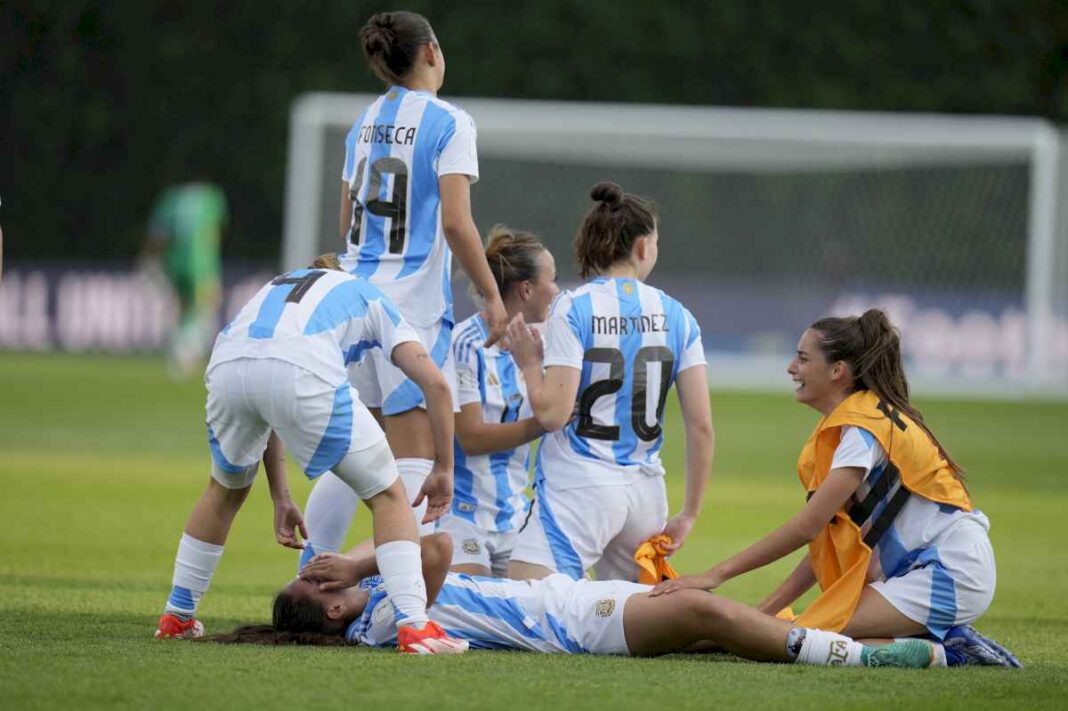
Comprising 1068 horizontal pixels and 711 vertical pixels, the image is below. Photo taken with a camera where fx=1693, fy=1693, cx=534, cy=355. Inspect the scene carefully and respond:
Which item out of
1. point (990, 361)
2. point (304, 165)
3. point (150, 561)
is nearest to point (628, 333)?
point (150, 561)

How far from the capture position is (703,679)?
476cm

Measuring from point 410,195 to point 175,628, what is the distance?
1627 mm

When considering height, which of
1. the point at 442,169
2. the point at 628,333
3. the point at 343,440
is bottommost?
the point at 343,440

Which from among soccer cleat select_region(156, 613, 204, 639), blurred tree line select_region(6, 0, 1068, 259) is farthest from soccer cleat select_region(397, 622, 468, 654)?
blurred tree line select_region(6, 0, 1068, 259)

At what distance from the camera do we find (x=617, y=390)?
19.0 feet

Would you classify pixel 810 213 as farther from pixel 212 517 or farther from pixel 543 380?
pixel 212 517

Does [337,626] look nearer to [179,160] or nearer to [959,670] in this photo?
[959,670]

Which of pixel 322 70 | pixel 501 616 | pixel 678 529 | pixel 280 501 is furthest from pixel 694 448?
pixel 322 70

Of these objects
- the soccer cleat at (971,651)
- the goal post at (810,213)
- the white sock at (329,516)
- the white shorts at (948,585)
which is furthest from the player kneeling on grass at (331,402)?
the goal post at (810,213)

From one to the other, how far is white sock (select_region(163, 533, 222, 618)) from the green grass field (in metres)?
0.18

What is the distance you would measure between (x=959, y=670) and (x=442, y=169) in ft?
7.59

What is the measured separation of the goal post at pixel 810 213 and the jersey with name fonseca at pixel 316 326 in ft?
47.1

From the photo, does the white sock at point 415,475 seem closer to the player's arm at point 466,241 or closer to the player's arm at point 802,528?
the player's arm at point 466,241

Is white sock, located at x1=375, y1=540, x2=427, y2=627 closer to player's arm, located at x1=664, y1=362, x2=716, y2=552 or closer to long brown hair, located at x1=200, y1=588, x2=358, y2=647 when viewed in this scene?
long brown hair, located at x1=200, y1=588, x2=358, y2=647
